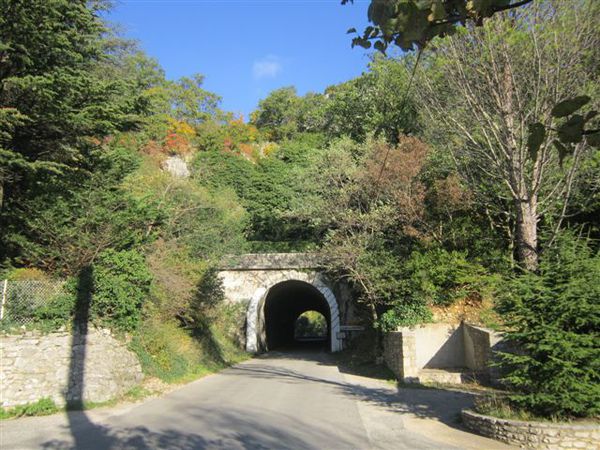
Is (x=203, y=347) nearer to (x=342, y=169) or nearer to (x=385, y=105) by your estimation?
(x=342, y=169)

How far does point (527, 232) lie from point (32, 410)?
1065 cm

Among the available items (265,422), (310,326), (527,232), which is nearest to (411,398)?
(265,422)

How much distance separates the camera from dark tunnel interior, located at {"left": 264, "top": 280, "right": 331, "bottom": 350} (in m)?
27.9

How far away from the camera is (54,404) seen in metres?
9.98

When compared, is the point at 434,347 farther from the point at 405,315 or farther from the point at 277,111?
the point at 277,111

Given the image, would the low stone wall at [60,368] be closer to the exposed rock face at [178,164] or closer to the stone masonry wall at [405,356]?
the stone masonry wall at [405,356]

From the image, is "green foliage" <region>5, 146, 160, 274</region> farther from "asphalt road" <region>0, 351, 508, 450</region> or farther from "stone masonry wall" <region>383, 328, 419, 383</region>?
"stone masonry wall" <region>383, 328, 419, 383</region>

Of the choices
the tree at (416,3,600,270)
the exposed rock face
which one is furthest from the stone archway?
the exposed rock face

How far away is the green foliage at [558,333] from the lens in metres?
7.08

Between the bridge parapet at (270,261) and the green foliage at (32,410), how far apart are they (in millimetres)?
14795

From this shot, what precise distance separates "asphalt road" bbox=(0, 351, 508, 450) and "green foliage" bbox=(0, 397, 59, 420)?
1.16 ft

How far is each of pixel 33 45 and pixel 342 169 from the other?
1355cm

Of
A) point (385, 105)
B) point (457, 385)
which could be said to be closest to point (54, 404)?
point (457, 385)

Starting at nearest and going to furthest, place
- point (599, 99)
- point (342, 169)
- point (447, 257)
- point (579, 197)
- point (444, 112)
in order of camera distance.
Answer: point (599, 99) < point (444, 112) < point (579, 197) < point (447, 257) < point (342, 169)
